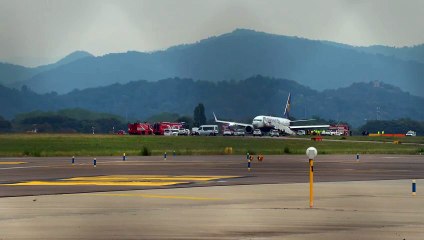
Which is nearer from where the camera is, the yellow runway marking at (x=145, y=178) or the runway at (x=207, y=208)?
the runway at (x=207, y=208)

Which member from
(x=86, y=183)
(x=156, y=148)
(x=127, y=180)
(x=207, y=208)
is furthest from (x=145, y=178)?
(x=156, y=148)

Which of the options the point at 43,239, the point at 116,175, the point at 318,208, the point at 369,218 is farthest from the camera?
the point at 116,175

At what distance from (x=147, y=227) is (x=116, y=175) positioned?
1265 inches

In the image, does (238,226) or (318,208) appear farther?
(318,208)

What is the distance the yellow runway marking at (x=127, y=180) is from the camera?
155 feet

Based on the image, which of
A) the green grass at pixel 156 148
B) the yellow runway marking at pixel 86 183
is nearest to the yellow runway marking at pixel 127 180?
the yellow runway marking at pixel 86 183

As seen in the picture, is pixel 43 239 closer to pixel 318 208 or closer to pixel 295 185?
pixel 318 208

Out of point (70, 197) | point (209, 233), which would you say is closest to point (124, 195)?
point (70, 197)

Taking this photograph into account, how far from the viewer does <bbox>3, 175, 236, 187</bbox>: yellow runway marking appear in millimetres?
47362

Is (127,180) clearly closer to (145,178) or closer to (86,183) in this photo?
(145,178)

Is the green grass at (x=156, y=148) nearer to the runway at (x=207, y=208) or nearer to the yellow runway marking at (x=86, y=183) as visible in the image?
the yellow runway marking at (x=86, y=183)

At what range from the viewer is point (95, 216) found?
29.3 metres

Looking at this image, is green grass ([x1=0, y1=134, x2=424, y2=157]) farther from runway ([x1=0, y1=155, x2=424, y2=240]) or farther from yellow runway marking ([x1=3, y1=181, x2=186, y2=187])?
runway ([x1=0, y1=155, x2=424, y2=240])

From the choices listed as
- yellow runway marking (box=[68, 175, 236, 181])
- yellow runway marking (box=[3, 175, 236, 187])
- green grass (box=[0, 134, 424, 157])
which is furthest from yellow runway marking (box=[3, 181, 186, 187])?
green grass (box=[0, 134, 424, 157])
